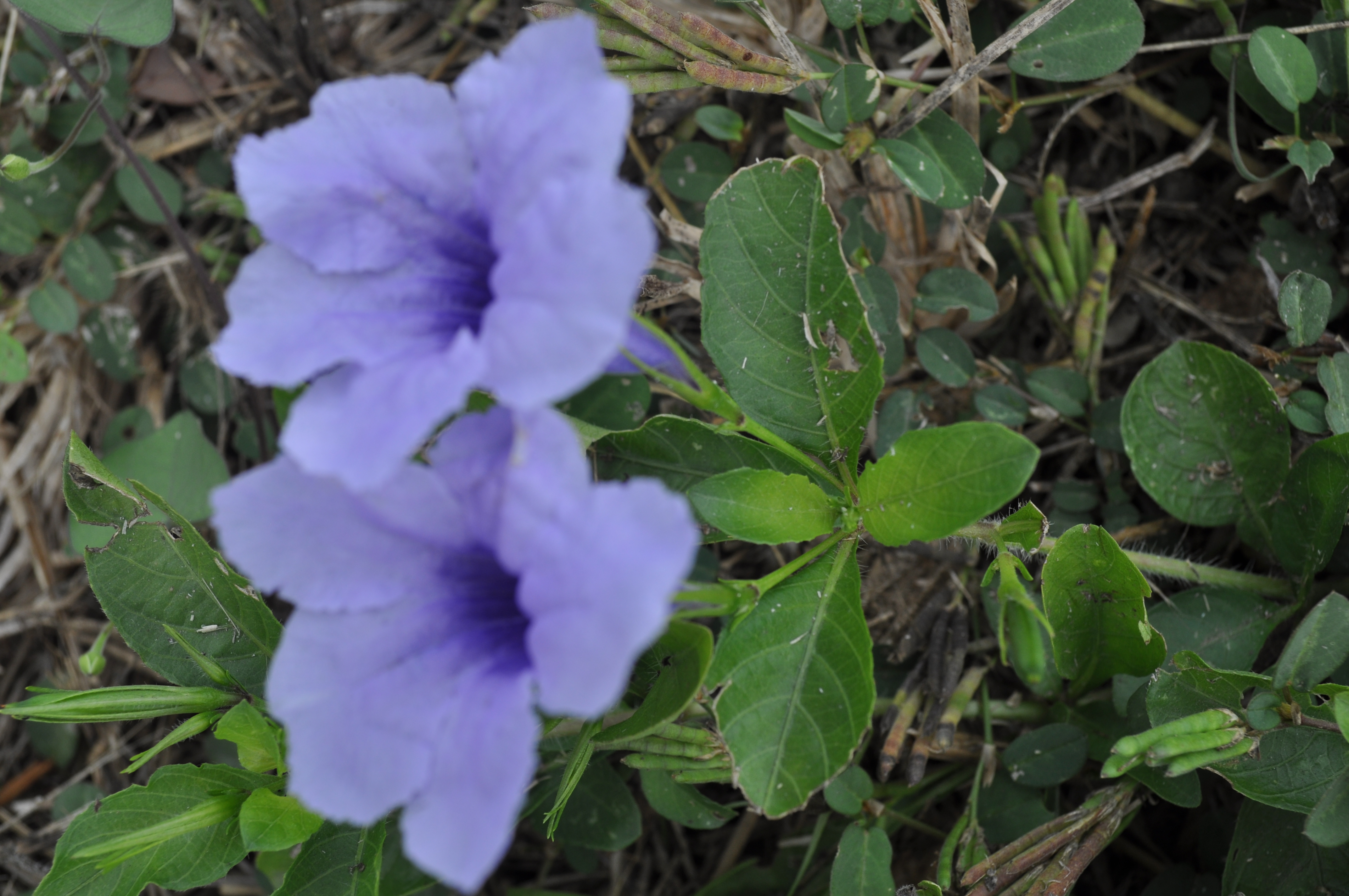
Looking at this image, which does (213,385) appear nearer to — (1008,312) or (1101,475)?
(1008,312)

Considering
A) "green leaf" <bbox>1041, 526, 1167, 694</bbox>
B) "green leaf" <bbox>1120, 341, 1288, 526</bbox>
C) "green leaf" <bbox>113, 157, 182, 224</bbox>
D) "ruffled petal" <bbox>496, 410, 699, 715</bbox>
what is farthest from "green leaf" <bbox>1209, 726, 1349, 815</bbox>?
"green leaf" <bbox>113, 157, 182, 224</bbox>

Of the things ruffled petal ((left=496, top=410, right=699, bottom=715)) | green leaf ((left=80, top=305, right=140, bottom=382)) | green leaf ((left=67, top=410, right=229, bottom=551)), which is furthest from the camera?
green leaf ((left=80, top=305, right=140, bottom=382))

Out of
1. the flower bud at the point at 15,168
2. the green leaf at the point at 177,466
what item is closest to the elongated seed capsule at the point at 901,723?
the green leaf at the point at 177,466

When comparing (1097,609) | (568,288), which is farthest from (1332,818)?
(568,288)

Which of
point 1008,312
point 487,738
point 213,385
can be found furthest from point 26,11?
point 1008,312

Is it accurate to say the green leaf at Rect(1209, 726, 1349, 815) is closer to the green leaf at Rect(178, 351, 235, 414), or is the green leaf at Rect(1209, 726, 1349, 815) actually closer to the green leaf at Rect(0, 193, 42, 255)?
the green leaf at Rect(178, 351, 235, 414)

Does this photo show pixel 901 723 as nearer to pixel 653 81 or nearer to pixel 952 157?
pixel 952 157
